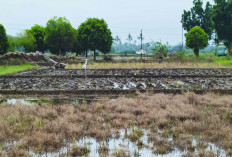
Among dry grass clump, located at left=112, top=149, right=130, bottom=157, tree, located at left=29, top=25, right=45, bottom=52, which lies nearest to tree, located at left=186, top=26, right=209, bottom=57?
tree, located at left=29, top=25, right=45, bottom=52

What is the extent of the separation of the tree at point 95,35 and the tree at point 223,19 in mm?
19231

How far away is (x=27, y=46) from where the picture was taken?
43844 millimetres

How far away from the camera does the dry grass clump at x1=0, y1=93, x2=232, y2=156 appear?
4820 mm

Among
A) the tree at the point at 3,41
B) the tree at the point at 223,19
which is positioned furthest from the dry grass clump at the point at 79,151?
the tree at the point at 223,19

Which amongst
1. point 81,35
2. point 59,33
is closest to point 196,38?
point 81,35

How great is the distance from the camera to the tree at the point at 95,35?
3706cm

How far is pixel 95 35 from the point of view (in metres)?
36.7

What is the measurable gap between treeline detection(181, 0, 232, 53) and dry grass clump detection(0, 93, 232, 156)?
3407cm

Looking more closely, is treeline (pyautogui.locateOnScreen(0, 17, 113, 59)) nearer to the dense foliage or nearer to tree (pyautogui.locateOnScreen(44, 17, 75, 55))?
tree (pyautogui.locateOnScreen(44, 17, 75, 55))

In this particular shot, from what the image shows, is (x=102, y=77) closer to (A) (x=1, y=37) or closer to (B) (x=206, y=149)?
(B) (x=206, y=149)

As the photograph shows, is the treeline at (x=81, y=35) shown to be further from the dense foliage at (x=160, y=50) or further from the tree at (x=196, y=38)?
the tree at (x=196, y=38)

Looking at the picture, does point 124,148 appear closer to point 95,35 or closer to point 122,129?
point 122,129

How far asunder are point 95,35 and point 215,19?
21724 millimetres

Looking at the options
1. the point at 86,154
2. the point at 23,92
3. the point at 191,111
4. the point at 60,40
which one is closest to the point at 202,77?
the point at 191,111
